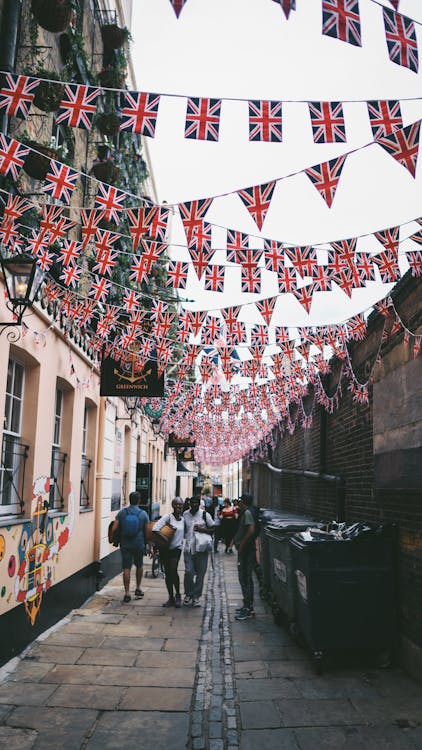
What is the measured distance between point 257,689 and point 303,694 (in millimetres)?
439

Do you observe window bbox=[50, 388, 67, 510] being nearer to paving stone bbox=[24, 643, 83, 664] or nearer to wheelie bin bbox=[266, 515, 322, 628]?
paving stone bbox=[24, 643, 83, 664]

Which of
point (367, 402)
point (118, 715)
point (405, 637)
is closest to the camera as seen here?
point (118, 715)

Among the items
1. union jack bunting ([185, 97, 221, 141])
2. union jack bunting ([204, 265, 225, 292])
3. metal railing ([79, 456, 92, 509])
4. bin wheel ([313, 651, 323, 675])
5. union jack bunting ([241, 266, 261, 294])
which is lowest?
bin wheel ([313, 651, 323, 675])

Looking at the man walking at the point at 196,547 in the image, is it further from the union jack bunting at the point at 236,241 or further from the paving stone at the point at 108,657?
the union jack bunting at the point at 236,241

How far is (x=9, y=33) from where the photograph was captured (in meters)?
6.36

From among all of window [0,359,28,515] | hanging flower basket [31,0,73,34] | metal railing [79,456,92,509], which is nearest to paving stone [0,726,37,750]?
window [0,359,28,515]

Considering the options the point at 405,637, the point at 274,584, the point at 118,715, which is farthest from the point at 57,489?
the point at 405,637

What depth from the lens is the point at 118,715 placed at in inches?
195

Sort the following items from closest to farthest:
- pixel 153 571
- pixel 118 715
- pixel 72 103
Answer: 1. pixel 72 103
2. pixel 118 715
3. pixel 153 571

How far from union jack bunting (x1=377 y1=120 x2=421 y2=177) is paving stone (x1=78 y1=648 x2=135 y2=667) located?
5.66 metres

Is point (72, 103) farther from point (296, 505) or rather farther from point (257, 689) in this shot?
point (296, 505)

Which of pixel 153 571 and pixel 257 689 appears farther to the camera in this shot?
pixel 153 571

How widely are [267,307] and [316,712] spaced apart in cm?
464

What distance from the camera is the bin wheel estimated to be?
19.7 feet
